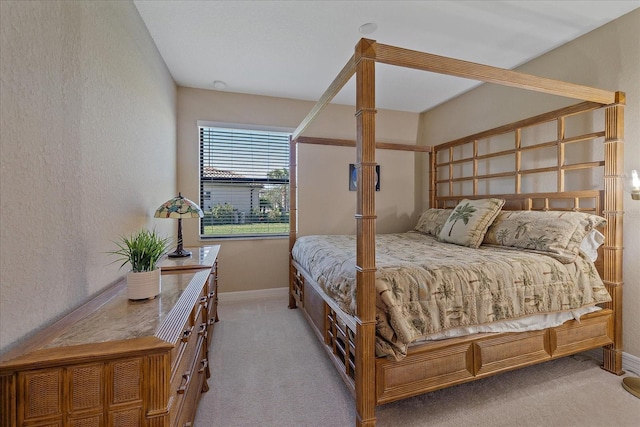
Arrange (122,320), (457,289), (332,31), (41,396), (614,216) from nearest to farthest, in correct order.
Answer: (41,396) → (122,320) → (457,289) → (614,216) → (332,31)

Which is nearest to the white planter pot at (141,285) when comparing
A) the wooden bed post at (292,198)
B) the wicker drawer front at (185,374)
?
the wicker drawer front at (185,374)

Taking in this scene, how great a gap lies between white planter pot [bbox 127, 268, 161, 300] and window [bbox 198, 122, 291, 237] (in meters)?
2.32

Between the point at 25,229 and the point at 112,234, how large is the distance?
654 mm

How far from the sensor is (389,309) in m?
1.39

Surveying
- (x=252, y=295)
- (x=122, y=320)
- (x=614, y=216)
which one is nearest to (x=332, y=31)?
(x=122, y=320)

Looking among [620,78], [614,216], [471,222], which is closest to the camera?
[614,216]

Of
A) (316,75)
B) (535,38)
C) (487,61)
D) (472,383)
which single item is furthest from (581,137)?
(316,75)

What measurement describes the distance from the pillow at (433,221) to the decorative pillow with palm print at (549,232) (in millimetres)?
784

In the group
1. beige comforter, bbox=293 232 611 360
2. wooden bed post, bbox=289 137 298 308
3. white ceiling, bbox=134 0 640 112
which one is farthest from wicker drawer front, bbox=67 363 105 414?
wooden bed post, bbox=289 137 298 308

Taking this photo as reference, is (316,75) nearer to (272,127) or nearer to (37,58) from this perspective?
(272,127)

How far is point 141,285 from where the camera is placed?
3.88 feet

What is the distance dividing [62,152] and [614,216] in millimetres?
3234

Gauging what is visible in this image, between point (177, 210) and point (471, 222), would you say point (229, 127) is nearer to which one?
point (177, 210)

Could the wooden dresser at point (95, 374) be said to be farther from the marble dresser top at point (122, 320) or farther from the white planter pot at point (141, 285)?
the white planter pot at point (141, 285)
